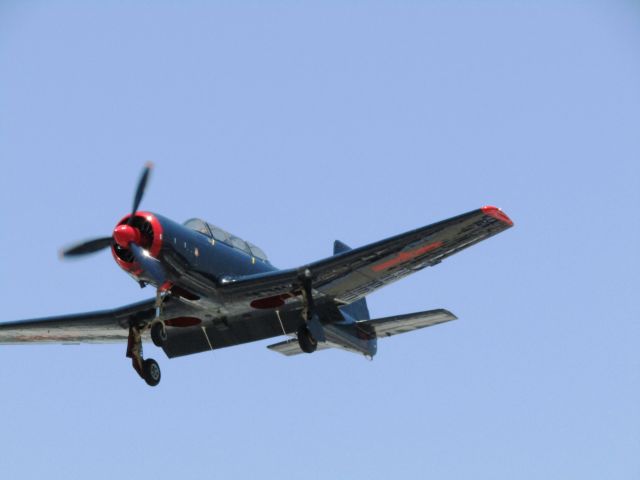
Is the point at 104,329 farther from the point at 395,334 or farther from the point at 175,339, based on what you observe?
the point at 395,334

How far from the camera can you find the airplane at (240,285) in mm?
28875

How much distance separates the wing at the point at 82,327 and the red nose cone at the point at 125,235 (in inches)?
147

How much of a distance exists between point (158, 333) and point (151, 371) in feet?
7.58

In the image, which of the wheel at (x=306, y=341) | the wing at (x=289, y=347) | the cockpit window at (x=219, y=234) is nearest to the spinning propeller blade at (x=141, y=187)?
the cockpit window at (x=219, y=234)

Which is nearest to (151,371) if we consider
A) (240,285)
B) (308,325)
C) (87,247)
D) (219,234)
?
(240,285)

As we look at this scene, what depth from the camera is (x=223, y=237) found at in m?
30.8

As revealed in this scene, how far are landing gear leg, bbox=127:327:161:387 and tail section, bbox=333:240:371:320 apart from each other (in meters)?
5.35

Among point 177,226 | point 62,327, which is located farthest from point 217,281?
point 62,327

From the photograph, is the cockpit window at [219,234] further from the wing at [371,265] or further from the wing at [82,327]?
the wing at [82,327]

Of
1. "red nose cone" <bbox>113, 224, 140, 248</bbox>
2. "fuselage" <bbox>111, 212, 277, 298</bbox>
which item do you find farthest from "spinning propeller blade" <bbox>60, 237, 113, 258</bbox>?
"red nose cone" <bbox>113, 224, 140, 248</bbox>

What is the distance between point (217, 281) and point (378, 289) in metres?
4.11

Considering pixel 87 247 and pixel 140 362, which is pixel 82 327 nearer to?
pixel 140 362

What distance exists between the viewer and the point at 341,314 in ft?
106

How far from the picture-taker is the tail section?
3403cm
